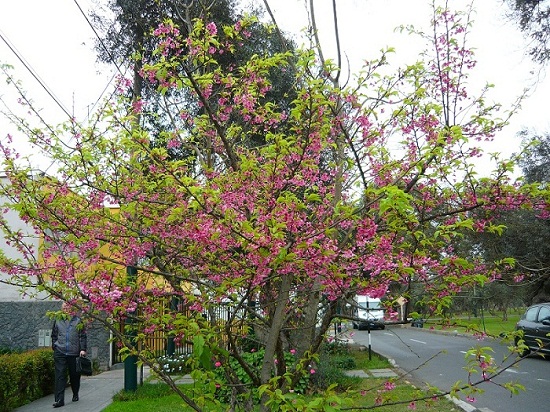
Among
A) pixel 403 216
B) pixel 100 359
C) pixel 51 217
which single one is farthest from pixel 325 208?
pixel 100 359

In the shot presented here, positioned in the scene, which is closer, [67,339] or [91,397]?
[67,339]

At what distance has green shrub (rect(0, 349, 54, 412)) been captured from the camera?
8.01 metres

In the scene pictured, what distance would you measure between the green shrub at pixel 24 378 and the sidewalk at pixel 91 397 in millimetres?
161

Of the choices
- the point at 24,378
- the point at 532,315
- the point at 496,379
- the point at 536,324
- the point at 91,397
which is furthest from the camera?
the point at 532,315

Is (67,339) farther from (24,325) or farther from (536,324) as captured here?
(536,324)

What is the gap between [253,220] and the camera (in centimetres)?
323

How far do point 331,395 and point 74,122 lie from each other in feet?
11.6

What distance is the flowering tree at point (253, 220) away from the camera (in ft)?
10.0

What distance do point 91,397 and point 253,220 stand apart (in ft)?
25.2

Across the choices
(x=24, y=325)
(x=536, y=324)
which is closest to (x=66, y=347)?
(x=24, y=325)

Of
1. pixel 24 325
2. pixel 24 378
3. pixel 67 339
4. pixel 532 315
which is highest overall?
pixel 24 325

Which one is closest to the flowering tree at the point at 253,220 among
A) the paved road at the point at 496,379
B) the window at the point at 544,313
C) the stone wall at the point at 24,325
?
the paved road at the point at 496,379

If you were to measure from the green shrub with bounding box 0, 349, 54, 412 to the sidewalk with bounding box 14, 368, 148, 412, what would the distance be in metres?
0.16

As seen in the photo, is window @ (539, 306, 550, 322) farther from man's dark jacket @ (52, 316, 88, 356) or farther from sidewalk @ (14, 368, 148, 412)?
man's dark jacket @ (52, 316, 88, 356)
